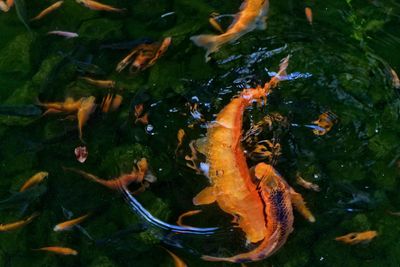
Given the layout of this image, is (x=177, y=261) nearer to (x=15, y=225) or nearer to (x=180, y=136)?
(x=180, y=136)

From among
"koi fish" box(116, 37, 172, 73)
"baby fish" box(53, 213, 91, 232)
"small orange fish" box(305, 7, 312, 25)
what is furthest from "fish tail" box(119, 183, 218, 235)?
"small orange fish" box(305, 7, 312, 25)

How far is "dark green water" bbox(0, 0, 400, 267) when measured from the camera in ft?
9.52

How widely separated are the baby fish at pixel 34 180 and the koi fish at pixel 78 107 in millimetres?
342

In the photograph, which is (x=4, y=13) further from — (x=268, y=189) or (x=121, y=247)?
(x=268, y=189)

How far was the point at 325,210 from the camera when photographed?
2.95 meters

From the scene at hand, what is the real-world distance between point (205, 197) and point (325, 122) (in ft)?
2.87

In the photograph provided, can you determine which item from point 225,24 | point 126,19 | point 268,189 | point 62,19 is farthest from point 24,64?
point 268,189

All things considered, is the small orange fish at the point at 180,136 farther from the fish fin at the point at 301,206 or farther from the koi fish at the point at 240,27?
the fish fin at the point at 301,206

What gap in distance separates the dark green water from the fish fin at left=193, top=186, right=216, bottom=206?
0.11 feet

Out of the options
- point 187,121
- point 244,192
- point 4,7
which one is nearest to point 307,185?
point 244,192

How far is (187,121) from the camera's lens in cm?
322

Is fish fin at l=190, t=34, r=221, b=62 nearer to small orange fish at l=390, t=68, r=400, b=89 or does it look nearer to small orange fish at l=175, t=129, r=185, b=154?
small orange fish at l=175, t=129, r=185, b=154

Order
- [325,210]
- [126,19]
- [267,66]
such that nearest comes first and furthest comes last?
[325,210] → [267,66] → [126,19]

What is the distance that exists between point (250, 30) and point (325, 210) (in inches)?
51.2
